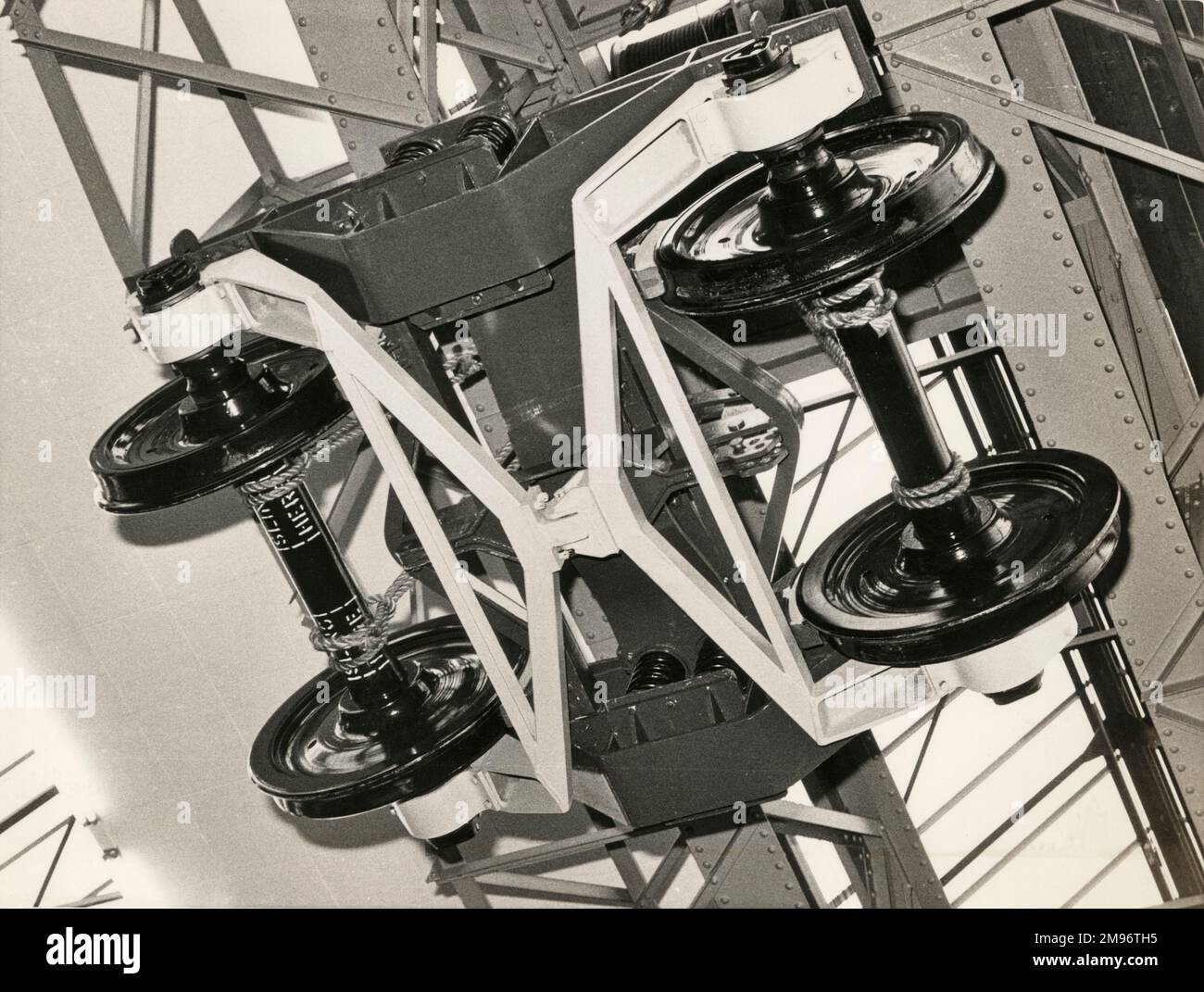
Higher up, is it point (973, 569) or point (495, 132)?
point (495, 132)

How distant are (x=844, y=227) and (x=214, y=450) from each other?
1.88m

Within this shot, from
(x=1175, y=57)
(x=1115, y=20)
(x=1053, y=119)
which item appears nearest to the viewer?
(x=1053, y=119)

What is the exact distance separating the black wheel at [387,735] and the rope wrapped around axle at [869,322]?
1482 mm

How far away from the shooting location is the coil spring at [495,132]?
3.91m

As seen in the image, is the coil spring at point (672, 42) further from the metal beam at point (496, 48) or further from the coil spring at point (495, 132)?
the coil spring at point (495, 132)

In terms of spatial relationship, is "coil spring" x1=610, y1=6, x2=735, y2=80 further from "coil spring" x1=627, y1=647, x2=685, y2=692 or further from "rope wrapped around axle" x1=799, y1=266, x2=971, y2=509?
"coil spring" x1=627, y1=647, x2=685, y2=692

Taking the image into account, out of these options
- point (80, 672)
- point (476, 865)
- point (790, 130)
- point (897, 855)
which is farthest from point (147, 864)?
point (790, 130)

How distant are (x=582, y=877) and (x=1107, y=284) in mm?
→ 4309

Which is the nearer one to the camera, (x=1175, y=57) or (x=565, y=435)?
(x=565, y=435)

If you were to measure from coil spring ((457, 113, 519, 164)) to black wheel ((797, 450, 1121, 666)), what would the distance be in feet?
4.98

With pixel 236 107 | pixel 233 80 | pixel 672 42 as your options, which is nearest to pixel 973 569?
pixel 672 42

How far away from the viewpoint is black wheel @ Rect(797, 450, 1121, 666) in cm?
327

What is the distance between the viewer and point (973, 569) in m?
3.51

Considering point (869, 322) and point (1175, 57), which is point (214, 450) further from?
point (1175, 57)
